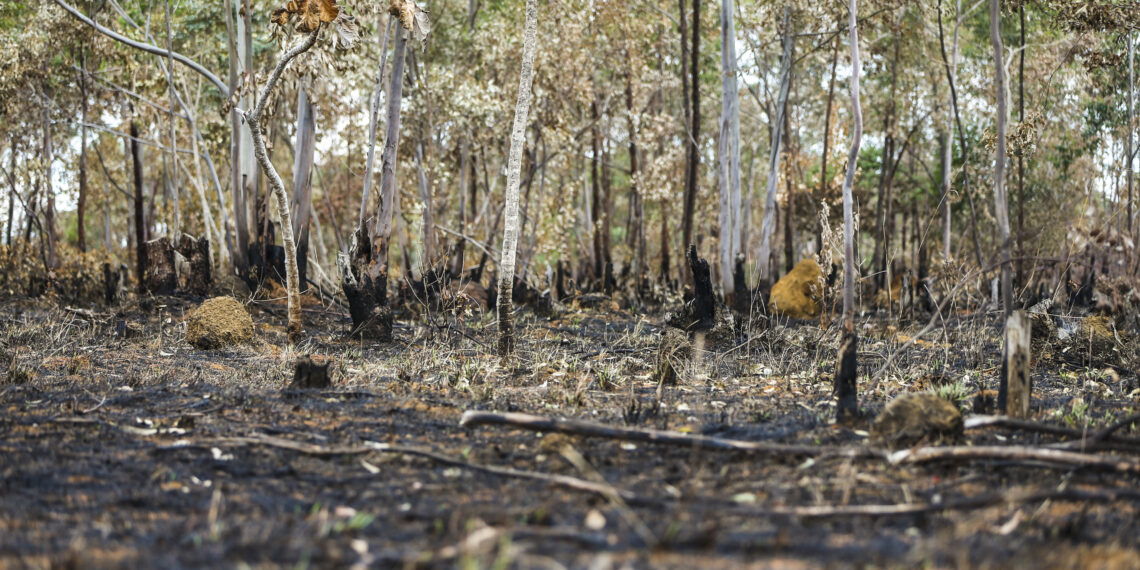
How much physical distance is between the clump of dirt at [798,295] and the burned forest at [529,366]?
58 mm

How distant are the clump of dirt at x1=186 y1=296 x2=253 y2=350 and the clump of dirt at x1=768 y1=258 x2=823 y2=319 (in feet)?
22.5

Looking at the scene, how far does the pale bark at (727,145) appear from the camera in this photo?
1187 centimetres

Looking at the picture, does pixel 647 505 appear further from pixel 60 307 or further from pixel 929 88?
pixel 929 88

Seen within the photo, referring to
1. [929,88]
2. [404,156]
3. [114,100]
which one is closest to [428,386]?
[404,156]

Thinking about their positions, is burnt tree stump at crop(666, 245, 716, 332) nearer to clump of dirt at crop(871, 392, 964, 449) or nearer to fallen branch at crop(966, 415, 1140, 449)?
clump of dirt at crop(871, 392, 964, 449)

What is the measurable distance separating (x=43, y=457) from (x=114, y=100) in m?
14.6

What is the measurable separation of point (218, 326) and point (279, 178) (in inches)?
57.7

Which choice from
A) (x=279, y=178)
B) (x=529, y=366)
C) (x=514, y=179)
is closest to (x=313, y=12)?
(x=279, y=178)

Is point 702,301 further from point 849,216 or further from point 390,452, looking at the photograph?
point 390,452

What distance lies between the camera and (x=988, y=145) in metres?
6.62

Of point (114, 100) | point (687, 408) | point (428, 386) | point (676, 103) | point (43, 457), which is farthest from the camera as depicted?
point (676, 103)

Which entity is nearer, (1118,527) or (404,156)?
(1118,527)

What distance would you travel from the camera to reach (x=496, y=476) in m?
3.46

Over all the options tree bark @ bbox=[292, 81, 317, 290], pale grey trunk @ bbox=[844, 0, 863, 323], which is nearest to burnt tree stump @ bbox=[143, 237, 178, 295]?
tree bark @ bbox=[292, 81, 317, 290]
